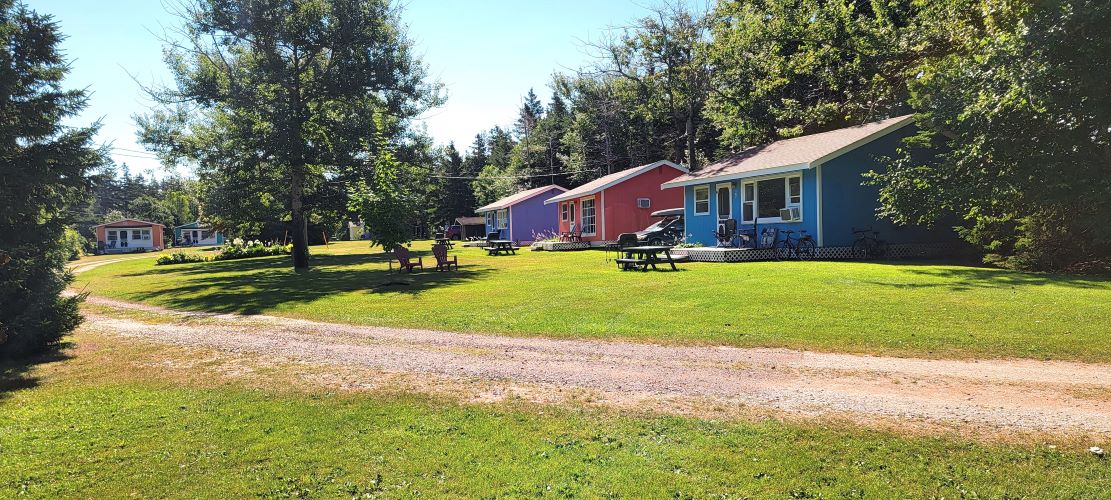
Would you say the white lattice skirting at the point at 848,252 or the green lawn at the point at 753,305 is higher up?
the white lattice skirting at the point at 848,252

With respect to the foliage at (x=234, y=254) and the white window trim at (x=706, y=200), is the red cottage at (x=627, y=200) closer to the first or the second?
the white window trim at (x=706, y=200)

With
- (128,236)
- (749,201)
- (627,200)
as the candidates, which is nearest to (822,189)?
(749,201)

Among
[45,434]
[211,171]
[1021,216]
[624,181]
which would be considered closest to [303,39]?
[211,171]

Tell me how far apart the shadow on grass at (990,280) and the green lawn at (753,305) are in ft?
0.10

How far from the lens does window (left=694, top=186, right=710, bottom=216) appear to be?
2159cm

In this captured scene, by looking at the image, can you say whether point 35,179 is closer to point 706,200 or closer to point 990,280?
point 990,280

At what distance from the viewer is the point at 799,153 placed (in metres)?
18.9

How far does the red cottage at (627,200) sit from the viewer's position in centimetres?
3019

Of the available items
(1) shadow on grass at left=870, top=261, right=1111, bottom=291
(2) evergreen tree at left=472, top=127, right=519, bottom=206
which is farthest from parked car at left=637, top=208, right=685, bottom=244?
(2) evergreen tree at left=472, top=127, right=519, bottom=206

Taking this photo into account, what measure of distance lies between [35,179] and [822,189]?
18.0 m

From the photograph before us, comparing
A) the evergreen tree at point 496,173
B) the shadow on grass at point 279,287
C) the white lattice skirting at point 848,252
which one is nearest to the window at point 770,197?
the white lattice skirting at point 848,252

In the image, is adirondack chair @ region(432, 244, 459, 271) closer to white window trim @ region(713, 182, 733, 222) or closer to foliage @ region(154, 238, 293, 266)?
white window trim @ region(713, 182, 733, 222)

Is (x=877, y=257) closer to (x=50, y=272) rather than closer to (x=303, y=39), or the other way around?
(x=50, y=272)

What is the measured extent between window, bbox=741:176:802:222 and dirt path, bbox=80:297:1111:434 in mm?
13107
